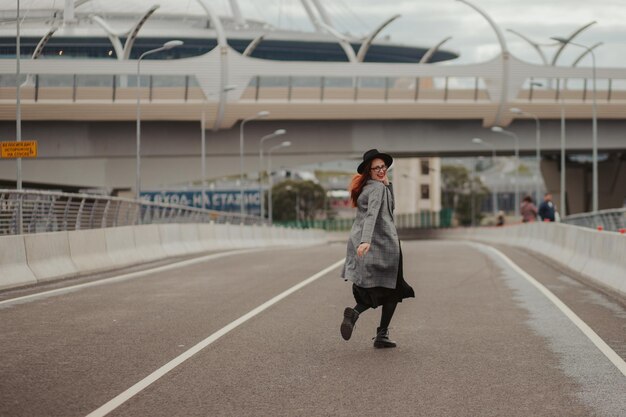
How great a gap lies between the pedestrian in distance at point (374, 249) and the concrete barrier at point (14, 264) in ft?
29.3

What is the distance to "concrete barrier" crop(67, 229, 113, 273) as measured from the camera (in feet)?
70.8

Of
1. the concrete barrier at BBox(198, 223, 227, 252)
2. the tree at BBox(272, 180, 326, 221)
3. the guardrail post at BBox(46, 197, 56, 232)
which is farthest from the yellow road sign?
the tree at BBox(272, 180, 326, 221)

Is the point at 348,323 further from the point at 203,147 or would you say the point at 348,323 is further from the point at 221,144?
the point at 221,144

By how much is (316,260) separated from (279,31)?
Result: 345 ft

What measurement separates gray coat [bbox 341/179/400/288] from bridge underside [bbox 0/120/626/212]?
49445mm

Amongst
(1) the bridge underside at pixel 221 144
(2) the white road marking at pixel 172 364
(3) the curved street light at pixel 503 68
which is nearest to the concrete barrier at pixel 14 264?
(2) the white road marking at pixel 172 364

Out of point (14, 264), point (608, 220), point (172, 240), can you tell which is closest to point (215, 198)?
point (172, 240)

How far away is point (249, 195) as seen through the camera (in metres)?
156

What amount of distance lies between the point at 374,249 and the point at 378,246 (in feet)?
0.15

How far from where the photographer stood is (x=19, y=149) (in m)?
28.4

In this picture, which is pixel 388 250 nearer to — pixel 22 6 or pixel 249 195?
pixel 22 6

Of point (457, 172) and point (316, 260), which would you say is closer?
point (316, 260)

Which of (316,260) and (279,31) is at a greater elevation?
(279,31)

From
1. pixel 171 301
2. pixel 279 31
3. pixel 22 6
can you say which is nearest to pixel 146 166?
pixel 22 6
